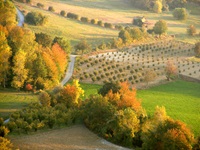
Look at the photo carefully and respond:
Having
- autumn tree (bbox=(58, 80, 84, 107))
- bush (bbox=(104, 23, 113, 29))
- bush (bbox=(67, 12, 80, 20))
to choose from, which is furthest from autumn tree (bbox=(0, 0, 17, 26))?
bush (bbox=(104, 23, 113, 29))

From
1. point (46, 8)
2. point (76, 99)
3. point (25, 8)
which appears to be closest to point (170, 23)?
point (46, 8)

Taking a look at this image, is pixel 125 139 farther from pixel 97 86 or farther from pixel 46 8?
pixel 46 8

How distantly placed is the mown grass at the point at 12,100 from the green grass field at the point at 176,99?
11.5 meters

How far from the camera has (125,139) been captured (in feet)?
141

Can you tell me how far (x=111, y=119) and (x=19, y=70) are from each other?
2274 centimetres

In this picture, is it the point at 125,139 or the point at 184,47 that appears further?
the point at 184,47

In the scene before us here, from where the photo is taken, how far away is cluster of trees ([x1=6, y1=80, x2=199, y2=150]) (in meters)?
39.7

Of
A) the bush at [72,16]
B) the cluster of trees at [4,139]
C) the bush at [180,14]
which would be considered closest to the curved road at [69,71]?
the cluster of trees at [4,139]

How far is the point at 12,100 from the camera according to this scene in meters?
54.7

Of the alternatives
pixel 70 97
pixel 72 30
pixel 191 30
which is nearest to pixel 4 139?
pixel 70 97

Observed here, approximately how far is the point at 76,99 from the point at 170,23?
90.1 m

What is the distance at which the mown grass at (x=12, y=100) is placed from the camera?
165 ft

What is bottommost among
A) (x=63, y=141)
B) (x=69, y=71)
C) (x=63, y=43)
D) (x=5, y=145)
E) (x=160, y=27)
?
(x=63, y=141)

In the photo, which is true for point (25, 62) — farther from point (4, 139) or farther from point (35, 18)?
point (35, 18)
